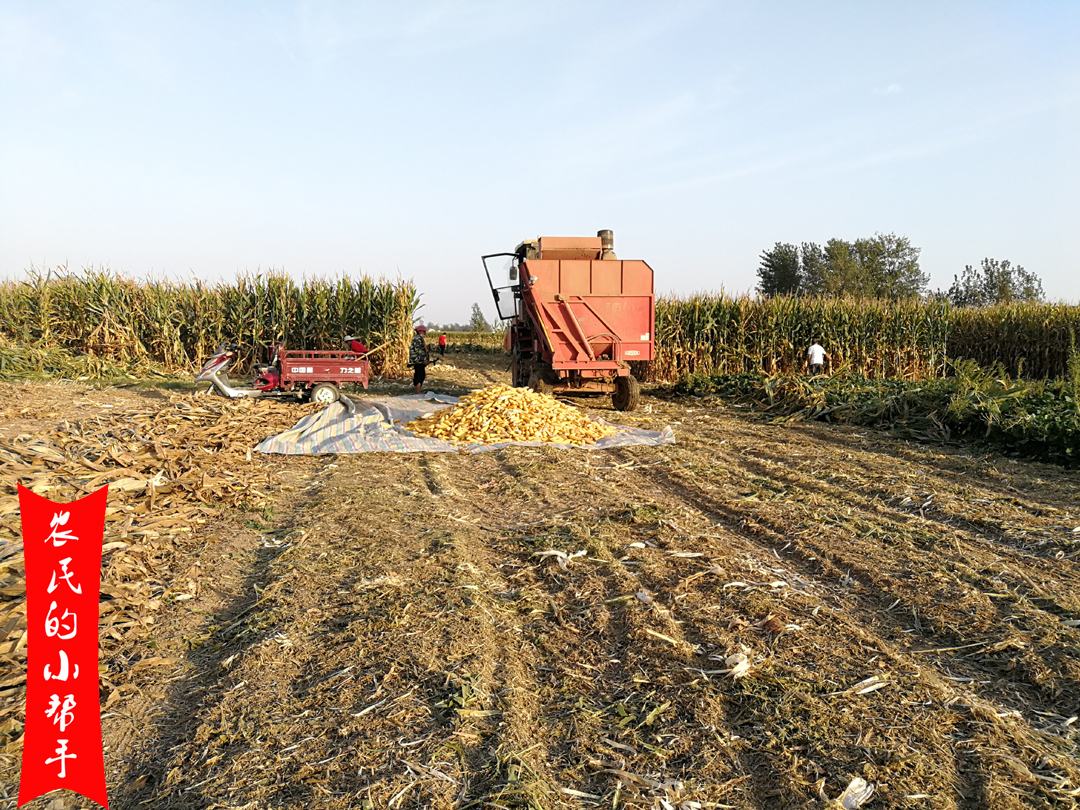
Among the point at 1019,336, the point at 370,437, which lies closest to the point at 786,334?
the point at 1019,336

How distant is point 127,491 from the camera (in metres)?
5.43

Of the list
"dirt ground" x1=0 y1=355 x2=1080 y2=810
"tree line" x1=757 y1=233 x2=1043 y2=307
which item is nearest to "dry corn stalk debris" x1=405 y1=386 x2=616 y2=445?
"dirt ground" x1=0 y1=355 x2=1080 y2=810

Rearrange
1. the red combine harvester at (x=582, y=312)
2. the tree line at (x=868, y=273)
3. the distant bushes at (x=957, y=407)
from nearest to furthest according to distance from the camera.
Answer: the distant bushes at (x=957, y=407), the red combine harvester at (x=582, y=312), the tree line at (x=868, y=273)

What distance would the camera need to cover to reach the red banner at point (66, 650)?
169 cm

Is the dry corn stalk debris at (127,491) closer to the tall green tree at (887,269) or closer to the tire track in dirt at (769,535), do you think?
the tire track in dirt at (769,535)

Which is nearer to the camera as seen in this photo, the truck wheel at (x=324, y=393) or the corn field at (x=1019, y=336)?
the truck wheel at (x=324, y=393)

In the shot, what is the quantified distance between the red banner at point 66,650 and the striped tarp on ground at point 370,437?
297 inches

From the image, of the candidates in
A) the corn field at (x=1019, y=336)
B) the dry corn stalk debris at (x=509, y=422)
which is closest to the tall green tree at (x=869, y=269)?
the corn field at (x=1019, y=336)

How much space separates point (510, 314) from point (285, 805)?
1191 cm

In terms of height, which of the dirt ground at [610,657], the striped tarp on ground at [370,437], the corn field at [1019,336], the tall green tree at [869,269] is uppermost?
the tall green tree at [869,269]

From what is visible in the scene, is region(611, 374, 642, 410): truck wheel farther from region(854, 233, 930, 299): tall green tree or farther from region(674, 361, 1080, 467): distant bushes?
region(854, 233, 930, 299): tall green tree

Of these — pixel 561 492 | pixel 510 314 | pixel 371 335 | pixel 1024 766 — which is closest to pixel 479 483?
pixel 561 492

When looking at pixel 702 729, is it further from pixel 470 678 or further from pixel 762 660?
pixel 470 678

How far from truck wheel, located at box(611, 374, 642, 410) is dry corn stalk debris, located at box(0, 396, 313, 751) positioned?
22.6ft
